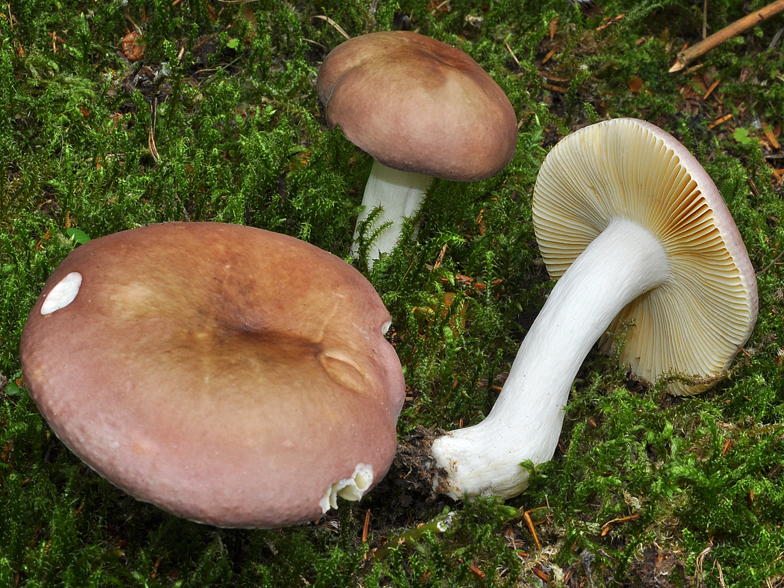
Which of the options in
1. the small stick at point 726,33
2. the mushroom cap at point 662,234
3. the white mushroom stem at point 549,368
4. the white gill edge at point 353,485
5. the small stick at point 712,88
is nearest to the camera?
the white gill edge at point 353,485

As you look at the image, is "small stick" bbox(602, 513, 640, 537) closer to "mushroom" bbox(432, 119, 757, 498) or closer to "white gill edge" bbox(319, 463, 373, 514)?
"mushroom" bbox(432, 119, 757, 498)

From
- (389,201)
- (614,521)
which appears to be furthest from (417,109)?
(614,521)

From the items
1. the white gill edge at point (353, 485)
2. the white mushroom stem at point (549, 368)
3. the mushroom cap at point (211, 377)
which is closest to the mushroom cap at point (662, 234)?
the white mushroom stem at point (549, 368)

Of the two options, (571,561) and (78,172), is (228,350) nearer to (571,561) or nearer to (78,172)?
(571,561)

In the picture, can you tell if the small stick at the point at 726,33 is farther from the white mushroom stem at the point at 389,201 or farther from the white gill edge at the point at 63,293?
the white gill edge at the point at 63,293

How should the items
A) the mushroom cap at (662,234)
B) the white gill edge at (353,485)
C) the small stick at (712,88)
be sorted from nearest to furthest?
the white gill edge at (353,485) → the mushroom cap at (662,234) → the small stick at (712,88)

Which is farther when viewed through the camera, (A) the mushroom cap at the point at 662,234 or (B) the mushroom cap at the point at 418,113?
(B) the mushroom cap at the point at 418,113
